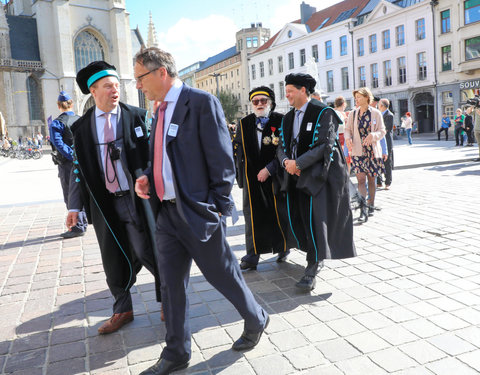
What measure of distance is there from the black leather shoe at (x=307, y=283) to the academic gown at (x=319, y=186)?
187 millimetres

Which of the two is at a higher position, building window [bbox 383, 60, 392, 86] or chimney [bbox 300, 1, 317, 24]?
chimney [bbox 300, 1, 317, 24]

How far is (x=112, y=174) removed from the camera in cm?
335

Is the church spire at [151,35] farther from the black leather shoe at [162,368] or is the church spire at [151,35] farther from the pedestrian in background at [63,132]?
the black leather shoe at [162,368]

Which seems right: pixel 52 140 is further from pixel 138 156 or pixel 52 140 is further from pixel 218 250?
pixel 218 250

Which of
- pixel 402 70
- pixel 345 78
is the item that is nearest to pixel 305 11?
pixel 345 78

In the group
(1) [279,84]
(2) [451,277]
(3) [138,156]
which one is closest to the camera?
(3) [138,156]

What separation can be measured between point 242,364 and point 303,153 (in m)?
2.04

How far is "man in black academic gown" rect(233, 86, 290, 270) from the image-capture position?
15.5 feet

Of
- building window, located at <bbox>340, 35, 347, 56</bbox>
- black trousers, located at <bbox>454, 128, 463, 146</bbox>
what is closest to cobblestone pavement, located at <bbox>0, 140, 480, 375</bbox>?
black trousers, located at <bbox>454, 128, 463, 146</bbox>

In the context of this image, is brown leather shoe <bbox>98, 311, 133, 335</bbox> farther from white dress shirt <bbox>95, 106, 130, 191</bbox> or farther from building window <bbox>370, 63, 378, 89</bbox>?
building window <bbox>370, 63, 378, 89</bbox>

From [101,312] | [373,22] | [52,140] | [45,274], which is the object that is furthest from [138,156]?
[373,22]

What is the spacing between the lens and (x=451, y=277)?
420cm

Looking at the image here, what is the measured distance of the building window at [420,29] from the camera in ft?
123

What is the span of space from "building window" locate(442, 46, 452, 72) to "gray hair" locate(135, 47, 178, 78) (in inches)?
1494
